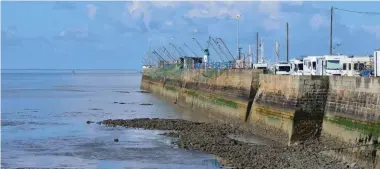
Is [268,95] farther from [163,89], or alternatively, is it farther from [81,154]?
[163,89]

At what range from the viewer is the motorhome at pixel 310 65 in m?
47.4

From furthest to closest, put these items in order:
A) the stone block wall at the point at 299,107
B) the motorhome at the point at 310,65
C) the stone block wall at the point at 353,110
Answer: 1. the motorhome at the point at 310,65
2. the stone block wall at the point at 299,107
3. the stone block wall at the point at 353,110

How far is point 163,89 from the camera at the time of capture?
80.4 metres

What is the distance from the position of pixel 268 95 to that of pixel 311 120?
6068 millimetres

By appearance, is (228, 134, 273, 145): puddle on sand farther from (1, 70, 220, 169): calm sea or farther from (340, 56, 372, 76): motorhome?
(340, 56, 372, 76): motorhome

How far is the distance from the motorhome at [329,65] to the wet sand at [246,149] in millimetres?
10592

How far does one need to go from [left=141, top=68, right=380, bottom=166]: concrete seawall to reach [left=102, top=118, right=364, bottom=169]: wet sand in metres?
1.00

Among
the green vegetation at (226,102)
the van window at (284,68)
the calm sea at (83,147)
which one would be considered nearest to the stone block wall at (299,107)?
the calm sea at (83,147)

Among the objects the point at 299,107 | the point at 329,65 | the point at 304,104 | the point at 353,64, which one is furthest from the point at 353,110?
the point at 329,65

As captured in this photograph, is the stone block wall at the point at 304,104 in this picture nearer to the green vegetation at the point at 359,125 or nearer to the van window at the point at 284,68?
the green vegetation at the point at 359,125

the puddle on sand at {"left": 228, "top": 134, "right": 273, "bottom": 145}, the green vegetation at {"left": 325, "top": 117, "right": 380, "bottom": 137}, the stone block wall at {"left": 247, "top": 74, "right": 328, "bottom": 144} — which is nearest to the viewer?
the green vegetation at {"left": 325, "top": 117, "right": 380, "bottom": 137}

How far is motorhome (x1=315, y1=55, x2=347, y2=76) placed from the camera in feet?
145

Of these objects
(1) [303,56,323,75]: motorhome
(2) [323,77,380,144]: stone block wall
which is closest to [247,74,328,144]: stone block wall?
(2) [323,77,380,144]: stone block wall

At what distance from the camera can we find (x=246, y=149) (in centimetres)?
2756
